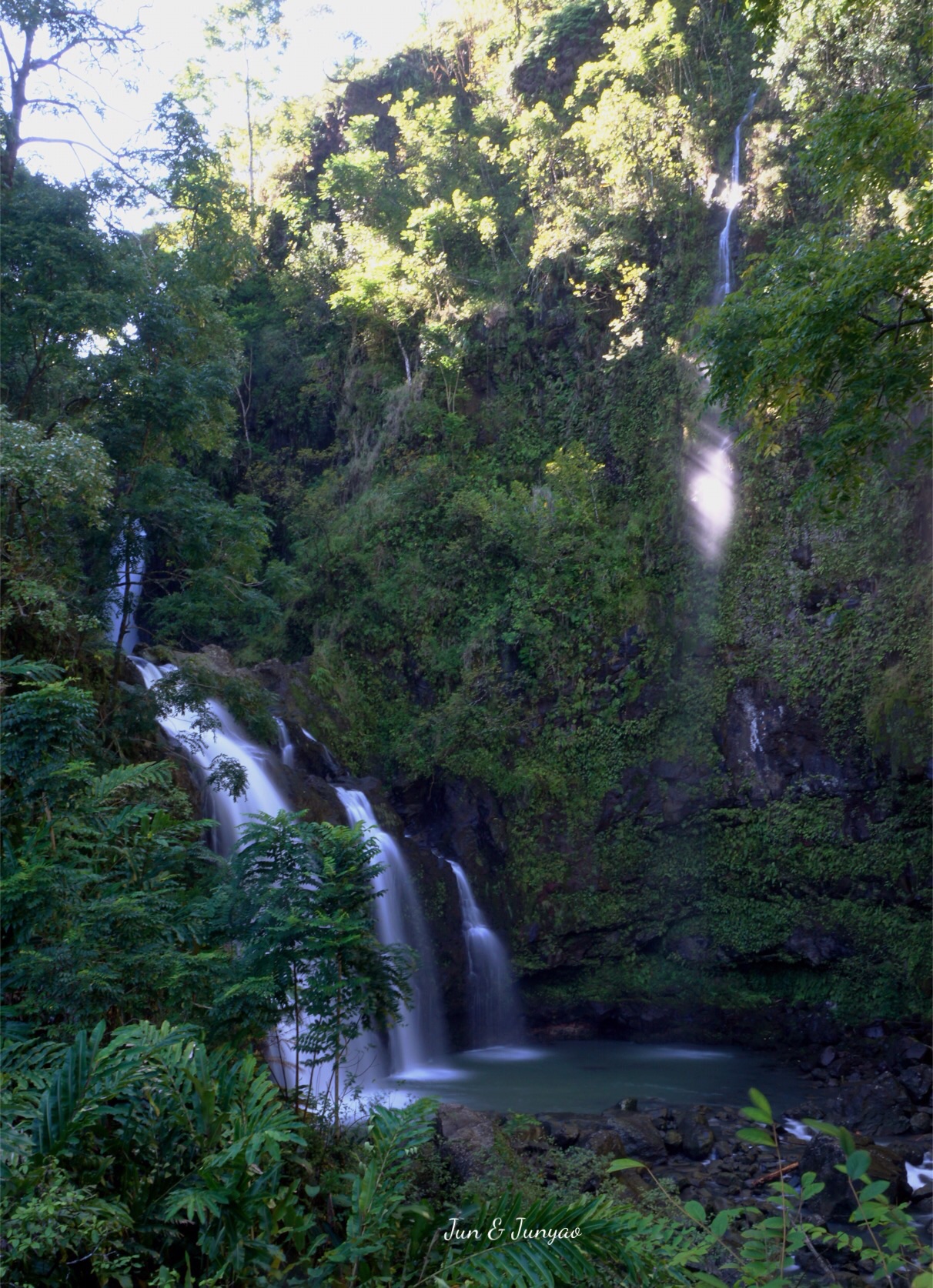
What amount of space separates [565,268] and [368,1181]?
1590cm

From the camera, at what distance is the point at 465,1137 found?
630 cm

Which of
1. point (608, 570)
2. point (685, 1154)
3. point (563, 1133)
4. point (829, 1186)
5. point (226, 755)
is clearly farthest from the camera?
point (608, 570)

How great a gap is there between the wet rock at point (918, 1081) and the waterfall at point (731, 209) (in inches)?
429

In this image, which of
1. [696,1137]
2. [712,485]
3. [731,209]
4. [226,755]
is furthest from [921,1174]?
[731,209]

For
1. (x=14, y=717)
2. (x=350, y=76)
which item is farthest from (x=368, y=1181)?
(x=350, y=76)

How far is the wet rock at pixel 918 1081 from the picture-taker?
8.97 metres

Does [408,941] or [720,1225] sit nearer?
[720,1225]

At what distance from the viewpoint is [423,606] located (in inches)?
592

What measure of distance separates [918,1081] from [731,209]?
41.5ft

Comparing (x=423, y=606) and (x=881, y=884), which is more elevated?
(x=423, y=606)

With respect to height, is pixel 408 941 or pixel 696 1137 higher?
pixel 408 941

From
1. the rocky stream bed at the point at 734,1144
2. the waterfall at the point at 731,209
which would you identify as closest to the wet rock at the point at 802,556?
the waterfall at the point at 731,209

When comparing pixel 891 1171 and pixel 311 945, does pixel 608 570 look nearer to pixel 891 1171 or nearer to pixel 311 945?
pixel 891 1171

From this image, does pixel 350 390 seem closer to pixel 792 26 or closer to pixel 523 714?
pixel 523 714
